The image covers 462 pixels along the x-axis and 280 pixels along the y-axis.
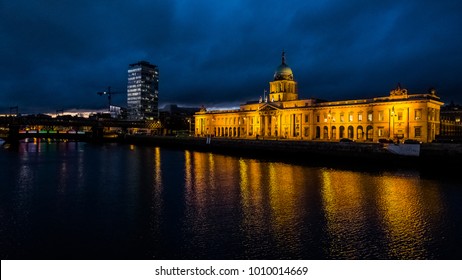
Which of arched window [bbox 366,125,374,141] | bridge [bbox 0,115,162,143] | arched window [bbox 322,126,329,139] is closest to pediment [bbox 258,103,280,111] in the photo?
arched window [bbox 322,126,329,139]

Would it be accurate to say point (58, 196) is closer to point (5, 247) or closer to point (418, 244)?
point (5, 247)

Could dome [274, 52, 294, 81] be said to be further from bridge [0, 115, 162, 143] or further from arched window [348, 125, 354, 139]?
bridge [0, 115, 162, 143]

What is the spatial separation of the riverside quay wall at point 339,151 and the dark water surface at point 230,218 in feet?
39.6

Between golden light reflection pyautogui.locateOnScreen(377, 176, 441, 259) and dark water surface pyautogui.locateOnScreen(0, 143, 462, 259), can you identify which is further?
golden light reflection pyautogui.locateOnScreen(377, 176, 441, 259)

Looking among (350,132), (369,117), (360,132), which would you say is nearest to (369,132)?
(360,132)

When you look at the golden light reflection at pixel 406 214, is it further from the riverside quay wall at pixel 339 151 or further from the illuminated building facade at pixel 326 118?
the illuminated building facade at pixel 326 118

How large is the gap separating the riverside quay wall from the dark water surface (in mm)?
12064

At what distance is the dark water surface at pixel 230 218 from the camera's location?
15461 mm

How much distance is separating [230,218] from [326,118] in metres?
82.7

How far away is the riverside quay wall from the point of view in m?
45.7

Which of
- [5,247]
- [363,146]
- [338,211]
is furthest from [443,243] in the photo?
[363,146]

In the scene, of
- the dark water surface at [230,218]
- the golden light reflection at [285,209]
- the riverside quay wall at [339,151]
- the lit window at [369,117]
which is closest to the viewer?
the dark water surface at [230,218]

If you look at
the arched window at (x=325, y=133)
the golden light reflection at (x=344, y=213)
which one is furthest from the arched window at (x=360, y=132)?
the golden light reflection at (x=344, y=213)

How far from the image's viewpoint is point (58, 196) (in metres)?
27.3
